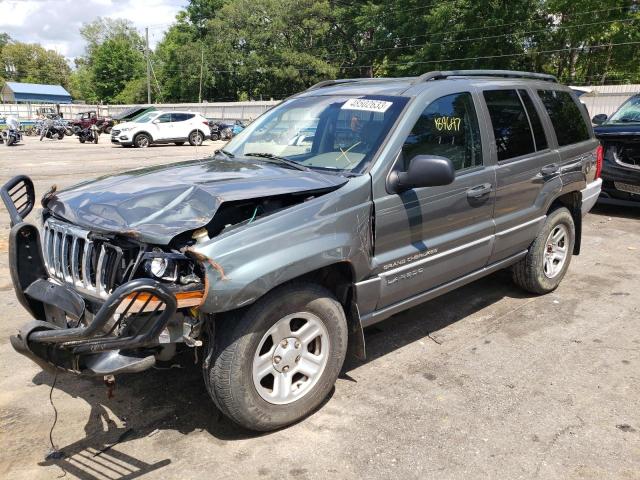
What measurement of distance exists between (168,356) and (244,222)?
784 mm

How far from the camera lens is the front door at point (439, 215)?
11.4 ft

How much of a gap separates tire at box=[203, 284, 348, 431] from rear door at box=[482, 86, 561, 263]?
6.04 feet

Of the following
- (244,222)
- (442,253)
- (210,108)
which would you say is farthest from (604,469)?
(210,108)

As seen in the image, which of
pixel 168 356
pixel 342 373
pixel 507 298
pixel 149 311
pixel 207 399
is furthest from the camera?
pixel 507 298

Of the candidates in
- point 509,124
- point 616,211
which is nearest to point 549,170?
point 509,124

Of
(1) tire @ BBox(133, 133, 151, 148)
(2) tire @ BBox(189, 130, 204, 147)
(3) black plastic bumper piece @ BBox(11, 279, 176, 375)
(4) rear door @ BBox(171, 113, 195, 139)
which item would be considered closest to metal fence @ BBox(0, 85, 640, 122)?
(2) tire @ BBox(189, 130, 204, 147)

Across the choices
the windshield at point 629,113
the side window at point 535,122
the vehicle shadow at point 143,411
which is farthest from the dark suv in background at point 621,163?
the vehicle shadow at point 143,411

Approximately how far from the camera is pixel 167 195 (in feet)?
10.0

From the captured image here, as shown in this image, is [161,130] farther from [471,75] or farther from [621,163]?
[471,75]

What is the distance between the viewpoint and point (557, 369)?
384cm

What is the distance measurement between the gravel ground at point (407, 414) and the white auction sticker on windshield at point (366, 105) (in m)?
1.76

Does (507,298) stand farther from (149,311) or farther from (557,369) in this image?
(149,311)

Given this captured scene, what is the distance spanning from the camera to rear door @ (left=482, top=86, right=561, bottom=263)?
428 cm

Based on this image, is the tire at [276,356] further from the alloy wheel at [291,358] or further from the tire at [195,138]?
the tire at [195,138]
